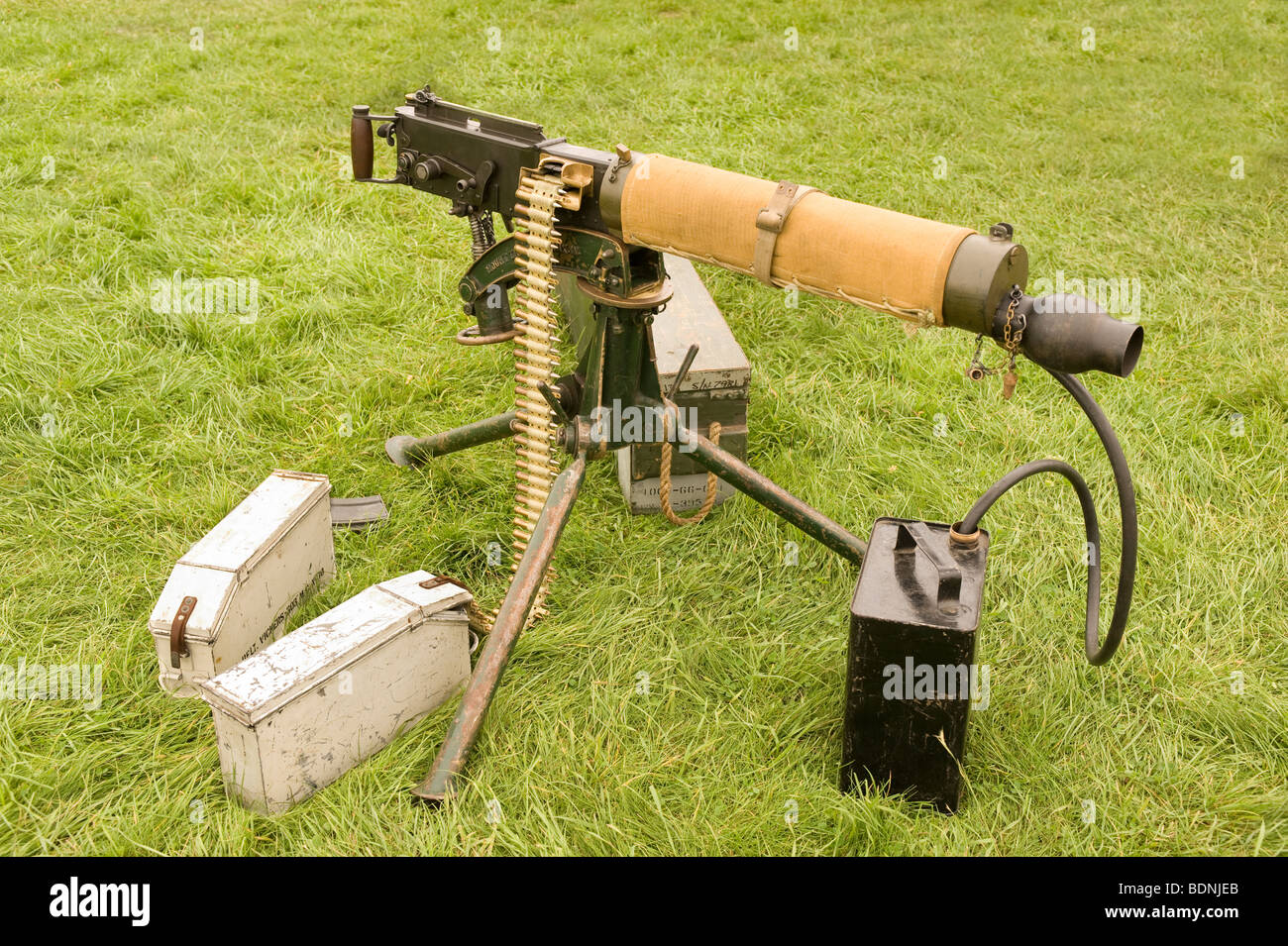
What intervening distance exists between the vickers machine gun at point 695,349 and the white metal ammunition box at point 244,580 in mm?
689

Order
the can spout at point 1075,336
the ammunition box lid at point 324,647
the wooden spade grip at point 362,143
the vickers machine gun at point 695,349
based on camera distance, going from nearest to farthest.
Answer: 1. the can spout at point 1075,336
2. the vickers machine gun at point 695,349
3. the ammunition box lid at point 324,647
4. the wooden spade grip at point 362,143

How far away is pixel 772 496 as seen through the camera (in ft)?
13.5

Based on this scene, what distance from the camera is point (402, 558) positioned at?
453 centimetres

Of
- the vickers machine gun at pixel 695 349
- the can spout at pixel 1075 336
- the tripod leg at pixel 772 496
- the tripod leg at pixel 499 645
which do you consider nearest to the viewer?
the can spout at pixel 1075 336

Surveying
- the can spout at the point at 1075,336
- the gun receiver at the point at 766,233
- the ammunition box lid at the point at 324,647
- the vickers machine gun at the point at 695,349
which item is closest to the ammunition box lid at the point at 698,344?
the vickers machine gun at the point at 695,349

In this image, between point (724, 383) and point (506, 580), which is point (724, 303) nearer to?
point (724, 383)

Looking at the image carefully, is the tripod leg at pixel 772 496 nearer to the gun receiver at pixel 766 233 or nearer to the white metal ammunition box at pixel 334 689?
the gun receiver at pixel 766 233

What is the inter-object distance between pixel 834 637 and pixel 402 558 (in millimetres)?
1650

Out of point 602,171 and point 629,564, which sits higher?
point 602,171

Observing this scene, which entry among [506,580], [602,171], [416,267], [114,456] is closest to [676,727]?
[506,580]

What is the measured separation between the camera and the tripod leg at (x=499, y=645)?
3.47 metres

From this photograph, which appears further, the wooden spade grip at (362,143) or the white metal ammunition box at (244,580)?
the wooden spade grip at (362,143)

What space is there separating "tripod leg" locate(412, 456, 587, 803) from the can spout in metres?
1.51

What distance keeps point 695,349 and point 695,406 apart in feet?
1.93
